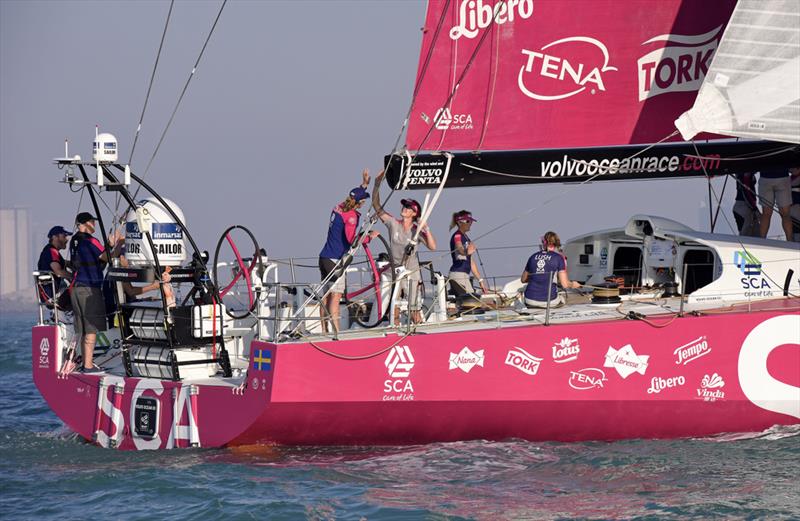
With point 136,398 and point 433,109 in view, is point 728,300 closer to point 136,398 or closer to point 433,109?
point 433,109

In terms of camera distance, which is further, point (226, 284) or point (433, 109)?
point (226, 284)

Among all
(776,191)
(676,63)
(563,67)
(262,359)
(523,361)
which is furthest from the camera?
(776,191)

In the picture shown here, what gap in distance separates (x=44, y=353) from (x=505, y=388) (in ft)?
14.1

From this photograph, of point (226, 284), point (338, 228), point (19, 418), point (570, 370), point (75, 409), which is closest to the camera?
point (570, 370)

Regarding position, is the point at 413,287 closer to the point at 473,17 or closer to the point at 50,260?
the point at 473,17

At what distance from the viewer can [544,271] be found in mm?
9766

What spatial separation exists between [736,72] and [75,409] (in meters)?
6.18

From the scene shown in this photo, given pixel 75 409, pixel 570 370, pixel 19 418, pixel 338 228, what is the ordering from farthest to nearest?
pixel 19 418 < pixel 75 409 < pixel 338 228 < pixel 570 370

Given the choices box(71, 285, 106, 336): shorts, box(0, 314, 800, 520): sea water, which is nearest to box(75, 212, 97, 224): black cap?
box(71, 285, 106, 336): shorts

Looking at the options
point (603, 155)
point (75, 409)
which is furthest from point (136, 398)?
point (603, 155)

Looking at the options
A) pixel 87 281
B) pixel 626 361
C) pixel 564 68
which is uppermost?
pixel 564 68

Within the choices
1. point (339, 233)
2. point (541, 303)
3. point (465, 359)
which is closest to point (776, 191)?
point (541, 303)

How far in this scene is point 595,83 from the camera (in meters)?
10.4

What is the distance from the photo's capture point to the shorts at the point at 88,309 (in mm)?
10133
